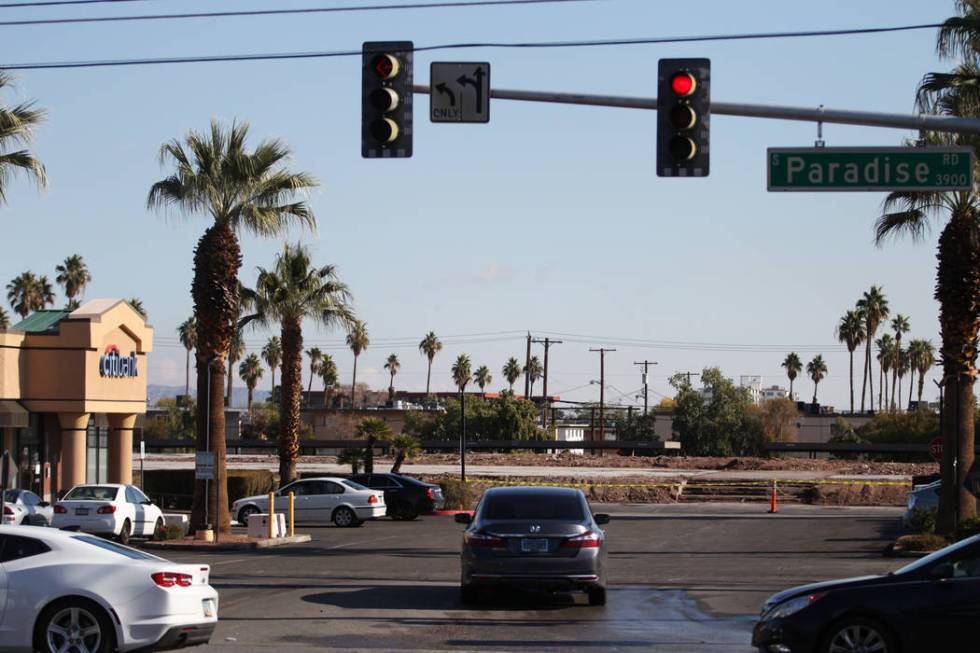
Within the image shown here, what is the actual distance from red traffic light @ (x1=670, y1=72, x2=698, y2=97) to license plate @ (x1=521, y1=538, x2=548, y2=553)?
231 inches

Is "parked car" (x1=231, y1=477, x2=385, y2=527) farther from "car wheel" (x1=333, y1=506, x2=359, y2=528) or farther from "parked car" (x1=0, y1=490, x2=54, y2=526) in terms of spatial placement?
"parked car" (x1=0, y1=490, x2=54, y2=526)

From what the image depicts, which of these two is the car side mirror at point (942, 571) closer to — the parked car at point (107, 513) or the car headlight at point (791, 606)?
the car headlight at point (791, 606)

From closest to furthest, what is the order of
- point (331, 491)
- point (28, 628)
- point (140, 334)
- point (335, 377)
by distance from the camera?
point (28, 628)
point (331, 491)
point (140, 334)
point (335, 377)

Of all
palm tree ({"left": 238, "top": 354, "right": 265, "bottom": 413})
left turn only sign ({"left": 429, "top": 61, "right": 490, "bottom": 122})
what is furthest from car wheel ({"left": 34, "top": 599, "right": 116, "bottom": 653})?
palm tree ({"left": 238, "top": 354, "right": 265, "bottom": 413})

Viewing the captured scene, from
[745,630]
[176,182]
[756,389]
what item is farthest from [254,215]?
[756,389]

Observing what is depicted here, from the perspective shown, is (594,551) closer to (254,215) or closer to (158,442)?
(254,215)

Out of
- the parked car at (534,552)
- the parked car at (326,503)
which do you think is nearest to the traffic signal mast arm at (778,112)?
the parked car at (534,552)

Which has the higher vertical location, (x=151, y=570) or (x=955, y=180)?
(x=955, y=180)

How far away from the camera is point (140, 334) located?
43.6 meters

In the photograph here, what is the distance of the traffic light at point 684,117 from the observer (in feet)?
49.8

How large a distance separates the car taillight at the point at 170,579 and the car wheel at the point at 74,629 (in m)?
0.55

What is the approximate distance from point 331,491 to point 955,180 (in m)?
26.3

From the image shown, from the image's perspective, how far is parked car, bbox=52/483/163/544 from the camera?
99.8 feet

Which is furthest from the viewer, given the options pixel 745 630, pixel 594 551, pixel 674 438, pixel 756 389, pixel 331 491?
pixel 756 389
